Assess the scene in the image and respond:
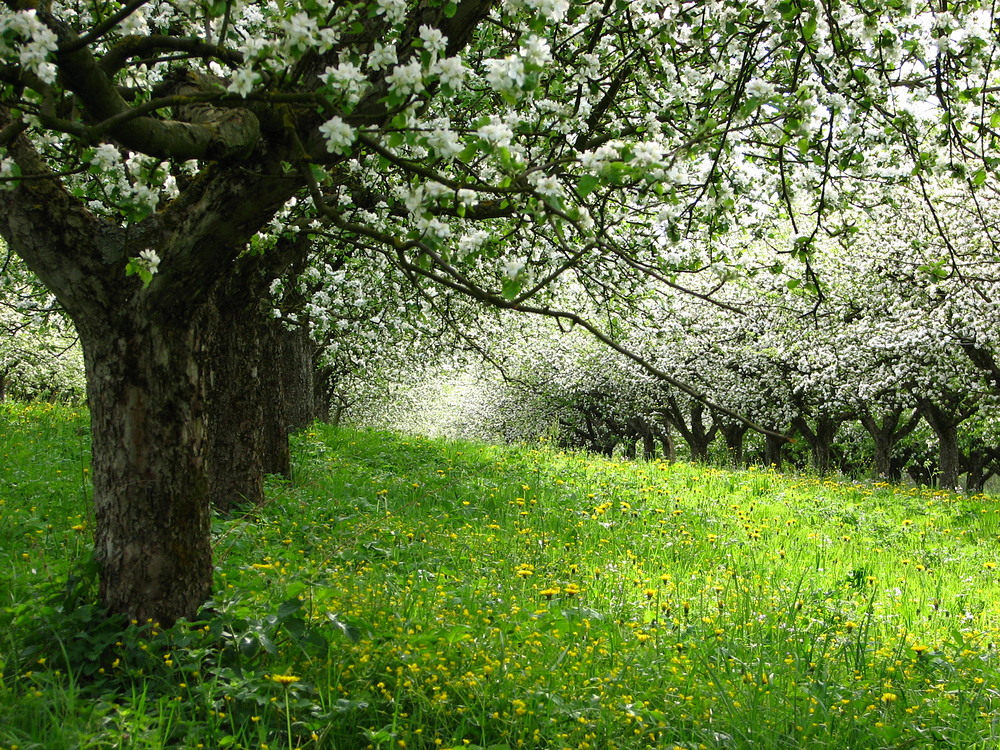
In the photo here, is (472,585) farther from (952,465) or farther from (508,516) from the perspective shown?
(952,465)

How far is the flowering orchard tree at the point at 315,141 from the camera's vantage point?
2.95 meters

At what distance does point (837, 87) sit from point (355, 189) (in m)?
5.12

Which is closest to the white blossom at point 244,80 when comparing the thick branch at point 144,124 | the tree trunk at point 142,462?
the thick branch at point 144,124

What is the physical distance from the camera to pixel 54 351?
32469mm

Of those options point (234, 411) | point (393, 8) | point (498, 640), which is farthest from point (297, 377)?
point (393, 8)

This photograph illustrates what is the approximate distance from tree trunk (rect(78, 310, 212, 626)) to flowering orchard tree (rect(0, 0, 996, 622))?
0.04 ft

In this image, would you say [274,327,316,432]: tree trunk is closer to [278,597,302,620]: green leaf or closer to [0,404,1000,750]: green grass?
[0,404,1000,750]: green grass

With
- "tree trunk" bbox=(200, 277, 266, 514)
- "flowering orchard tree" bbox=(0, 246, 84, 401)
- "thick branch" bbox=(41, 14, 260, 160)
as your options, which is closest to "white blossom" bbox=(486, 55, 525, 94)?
"thick branch" bbox=(41, 14, 260, 160)

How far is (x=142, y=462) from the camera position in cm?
439

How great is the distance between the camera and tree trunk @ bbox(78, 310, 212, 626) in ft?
14.3

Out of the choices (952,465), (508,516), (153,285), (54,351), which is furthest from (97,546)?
(54,351)

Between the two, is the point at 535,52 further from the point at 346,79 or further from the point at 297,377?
the point at 297,377

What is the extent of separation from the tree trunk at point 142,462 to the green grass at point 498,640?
20 centimetres

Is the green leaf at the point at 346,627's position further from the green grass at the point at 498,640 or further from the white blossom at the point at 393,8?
the white blossom at the point at 393,8
